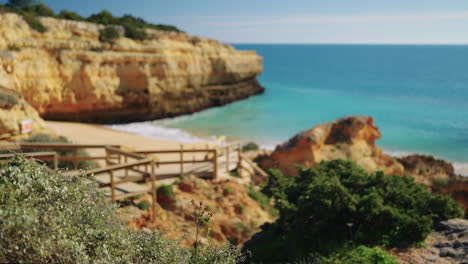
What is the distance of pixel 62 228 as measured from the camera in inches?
140

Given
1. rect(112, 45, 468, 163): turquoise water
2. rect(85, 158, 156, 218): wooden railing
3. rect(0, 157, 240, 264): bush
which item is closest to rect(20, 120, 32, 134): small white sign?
rect(85, 158, 156, 218): wooden railing

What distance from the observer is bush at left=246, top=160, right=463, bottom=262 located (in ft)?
29.2

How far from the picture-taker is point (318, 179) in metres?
10.4

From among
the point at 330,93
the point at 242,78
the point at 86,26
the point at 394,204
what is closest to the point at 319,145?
the point at 394,204

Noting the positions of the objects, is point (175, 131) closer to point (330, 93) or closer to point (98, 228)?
point (98, 228)

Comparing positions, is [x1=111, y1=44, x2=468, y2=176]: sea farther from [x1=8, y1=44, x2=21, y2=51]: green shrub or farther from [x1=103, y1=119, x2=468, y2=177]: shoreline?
[x1=8, y1=44, x2=21, y2=51]: green shrub

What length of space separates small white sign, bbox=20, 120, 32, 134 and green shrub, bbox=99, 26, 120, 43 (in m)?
19.0

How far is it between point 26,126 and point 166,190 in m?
8.66

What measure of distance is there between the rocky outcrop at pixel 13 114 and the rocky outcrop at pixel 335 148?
10765mm

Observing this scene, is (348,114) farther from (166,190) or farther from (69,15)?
(166,190)

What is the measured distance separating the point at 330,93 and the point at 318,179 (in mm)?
54541

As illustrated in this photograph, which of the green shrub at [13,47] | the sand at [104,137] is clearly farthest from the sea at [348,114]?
the green shrub at [13,47]

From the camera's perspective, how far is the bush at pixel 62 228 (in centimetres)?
322

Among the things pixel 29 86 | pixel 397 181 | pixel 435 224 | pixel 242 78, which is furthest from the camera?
pixel 242 78
